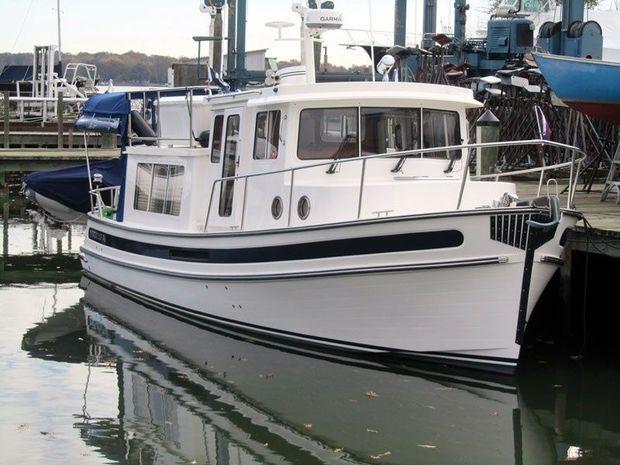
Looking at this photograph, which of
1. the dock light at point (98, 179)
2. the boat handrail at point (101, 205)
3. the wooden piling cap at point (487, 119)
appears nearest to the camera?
the wooden piling cap at point (487, 119)

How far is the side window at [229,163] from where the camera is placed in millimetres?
13641

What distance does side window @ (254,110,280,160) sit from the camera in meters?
13.0

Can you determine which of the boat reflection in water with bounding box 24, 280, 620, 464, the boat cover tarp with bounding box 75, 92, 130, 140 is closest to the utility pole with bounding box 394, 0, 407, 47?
the boat cover tarp with bounding box 75, 92, 130, 140

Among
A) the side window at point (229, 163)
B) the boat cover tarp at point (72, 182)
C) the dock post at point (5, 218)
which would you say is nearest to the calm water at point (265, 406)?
the side window at point (229, 163)

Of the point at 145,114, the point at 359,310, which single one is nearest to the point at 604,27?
the point at 145,114

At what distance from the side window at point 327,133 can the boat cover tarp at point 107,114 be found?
14.7ft

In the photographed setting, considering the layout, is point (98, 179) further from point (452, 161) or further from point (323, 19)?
point (452, 161)

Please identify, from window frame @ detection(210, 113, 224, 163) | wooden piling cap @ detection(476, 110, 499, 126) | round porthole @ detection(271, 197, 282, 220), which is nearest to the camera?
round porthole @ detection(271, 197, 282, 220)

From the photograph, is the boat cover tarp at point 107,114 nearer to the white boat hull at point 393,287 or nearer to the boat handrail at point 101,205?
the boat handrail at point 101,205

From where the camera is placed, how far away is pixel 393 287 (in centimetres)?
1127

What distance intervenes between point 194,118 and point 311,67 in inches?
89.9

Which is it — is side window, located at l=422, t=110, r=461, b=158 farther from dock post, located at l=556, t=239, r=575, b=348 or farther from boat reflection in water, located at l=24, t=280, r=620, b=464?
boat reflection in water, located at l=24, t=280, r=620, b=464

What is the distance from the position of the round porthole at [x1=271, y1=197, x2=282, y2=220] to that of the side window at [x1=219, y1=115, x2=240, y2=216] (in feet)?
3.10

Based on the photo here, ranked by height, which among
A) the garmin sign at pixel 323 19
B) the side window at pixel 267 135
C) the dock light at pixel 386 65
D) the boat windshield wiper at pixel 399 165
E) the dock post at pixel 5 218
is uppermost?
the garmin sign at pixel 323 19
